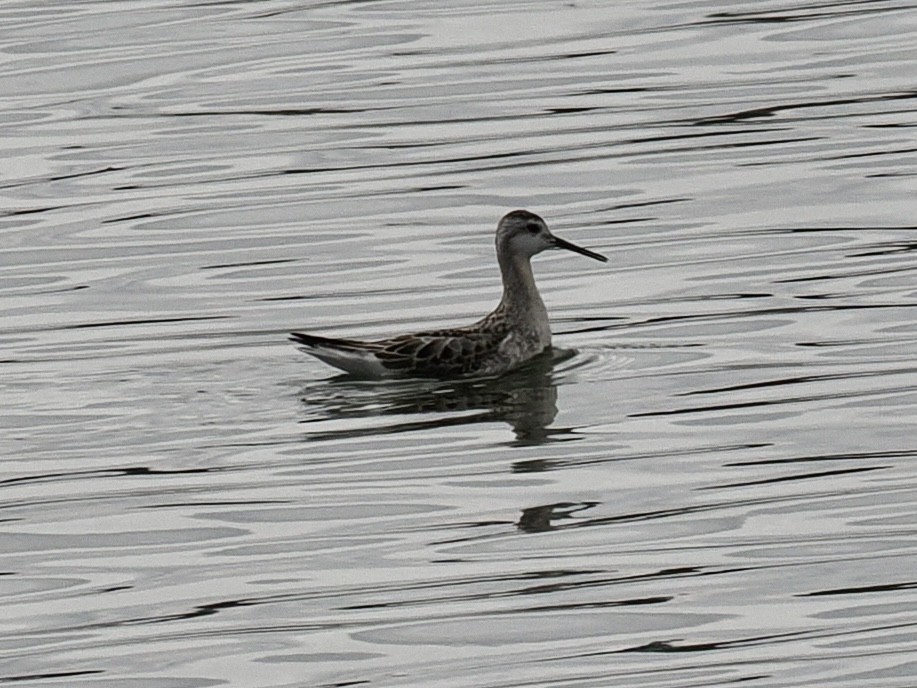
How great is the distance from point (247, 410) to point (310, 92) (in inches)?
410

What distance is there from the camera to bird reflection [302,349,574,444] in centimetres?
1330

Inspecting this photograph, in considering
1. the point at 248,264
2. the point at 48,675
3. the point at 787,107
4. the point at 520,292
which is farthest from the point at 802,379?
the point at 787,107

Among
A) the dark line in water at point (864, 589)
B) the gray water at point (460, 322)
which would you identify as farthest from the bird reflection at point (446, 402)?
the dark line in water at point (864, 589)

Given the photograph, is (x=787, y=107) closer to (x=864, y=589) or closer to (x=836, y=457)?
(x=836, y=457)

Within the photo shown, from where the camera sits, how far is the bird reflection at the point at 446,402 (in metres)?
13.3

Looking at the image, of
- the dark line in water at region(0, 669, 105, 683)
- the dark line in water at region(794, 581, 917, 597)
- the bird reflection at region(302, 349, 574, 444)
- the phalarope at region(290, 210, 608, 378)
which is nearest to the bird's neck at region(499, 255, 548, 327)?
the phalarope at region(290, 210, 608, 378)

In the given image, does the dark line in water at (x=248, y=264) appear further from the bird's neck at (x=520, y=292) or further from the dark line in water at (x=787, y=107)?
the dark line in water at (x=787, y=107)

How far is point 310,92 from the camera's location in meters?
23.8

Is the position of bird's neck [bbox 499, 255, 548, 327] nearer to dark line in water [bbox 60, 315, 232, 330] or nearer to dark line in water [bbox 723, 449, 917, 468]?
dark line in water [bbox 60, 315, 232, 330]

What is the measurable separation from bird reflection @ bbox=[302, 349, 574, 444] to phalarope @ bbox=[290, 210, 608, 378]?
0.24 ft

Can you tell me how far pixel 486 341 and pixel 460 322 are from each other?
4.63ft

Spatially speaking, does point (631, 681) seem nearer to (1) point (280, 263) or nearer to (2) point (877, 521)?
(2) point (877, 521)

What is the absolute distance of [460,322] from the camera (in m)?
16.2

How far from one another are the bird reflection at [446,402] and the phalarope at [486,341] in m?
0.07
